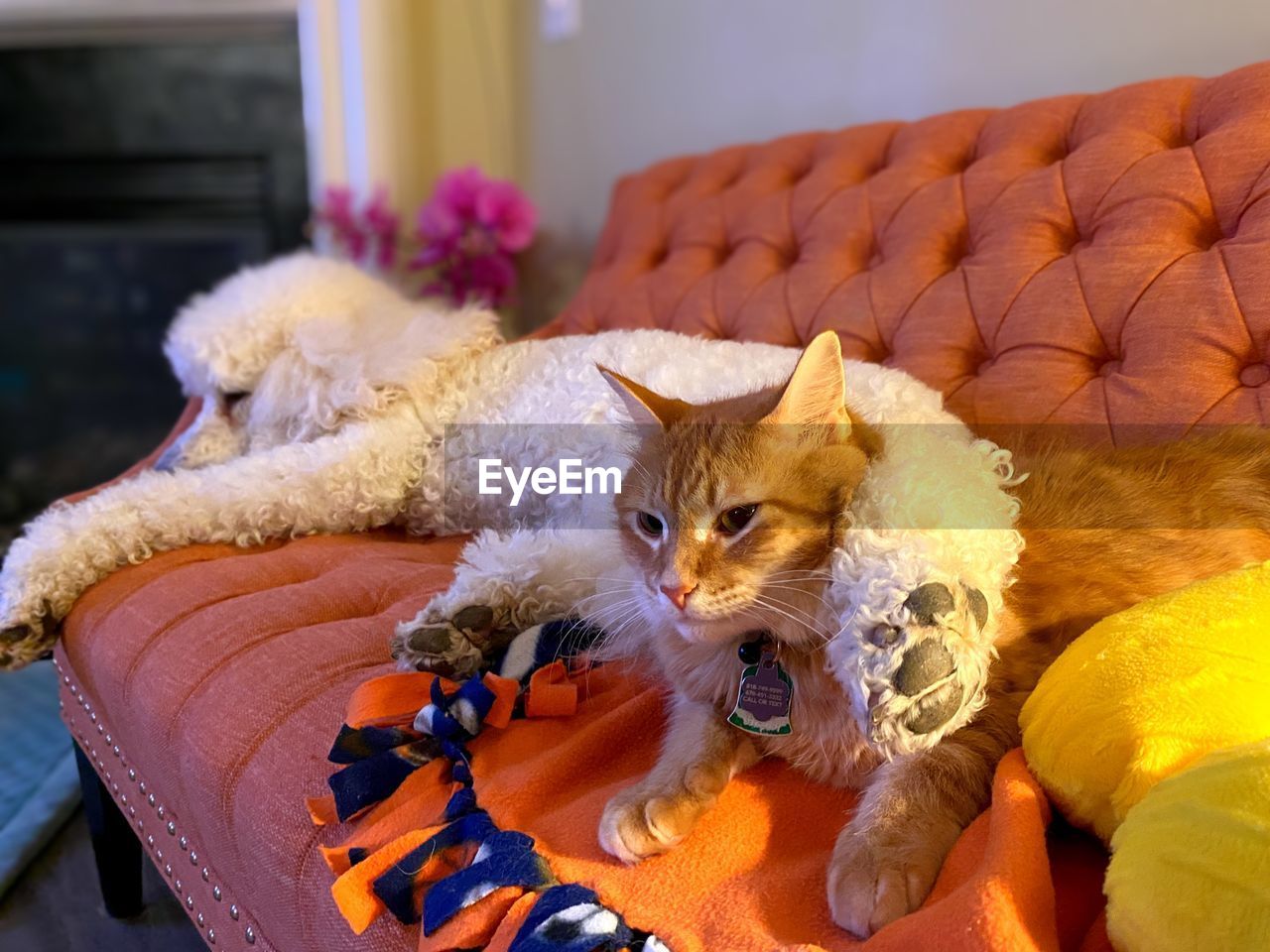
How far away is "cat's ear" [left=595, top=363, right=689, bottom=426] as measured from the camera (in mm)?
910

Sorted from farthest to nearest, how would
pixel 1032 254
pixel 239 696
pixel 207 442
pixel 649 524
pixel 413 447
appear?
pixel 207 442, pixel 413 447, pixel 1032 254, pixel 239 696, pixel 649 524

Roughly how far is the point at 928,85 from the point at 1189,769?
1510 millimetres

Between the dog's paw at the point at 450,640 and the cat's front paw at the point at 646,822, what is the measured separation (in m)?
0.34

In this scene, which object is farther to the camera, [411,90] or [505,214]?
[411,90]

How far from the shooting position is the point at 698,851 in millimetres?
714

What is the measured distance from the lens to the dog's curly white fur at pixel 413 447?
0.84m

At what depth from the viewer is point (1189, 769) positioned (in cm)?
57

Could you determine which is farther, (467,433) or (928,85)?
(928,85)

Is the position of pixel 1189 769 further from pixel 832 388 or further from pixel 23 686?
pixel 23 686

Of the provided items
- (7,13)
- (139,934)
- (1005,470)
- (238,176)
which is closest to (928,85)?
(1005,470)

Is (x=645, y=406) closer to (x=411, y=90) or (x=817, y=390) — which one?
(x=817, y=390)

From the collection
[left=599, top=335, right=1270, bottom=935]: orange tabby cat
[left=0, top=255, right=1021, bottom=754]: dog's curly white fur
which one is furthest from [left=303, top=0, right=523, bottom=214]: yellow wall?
[left=599, top=335, right=1270, bottom=935]: orange tabby cat

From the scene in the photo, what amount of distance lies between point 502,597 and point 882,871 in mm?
594

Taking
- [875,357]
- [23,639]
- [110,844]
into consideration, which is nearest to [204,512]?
[23,639]
